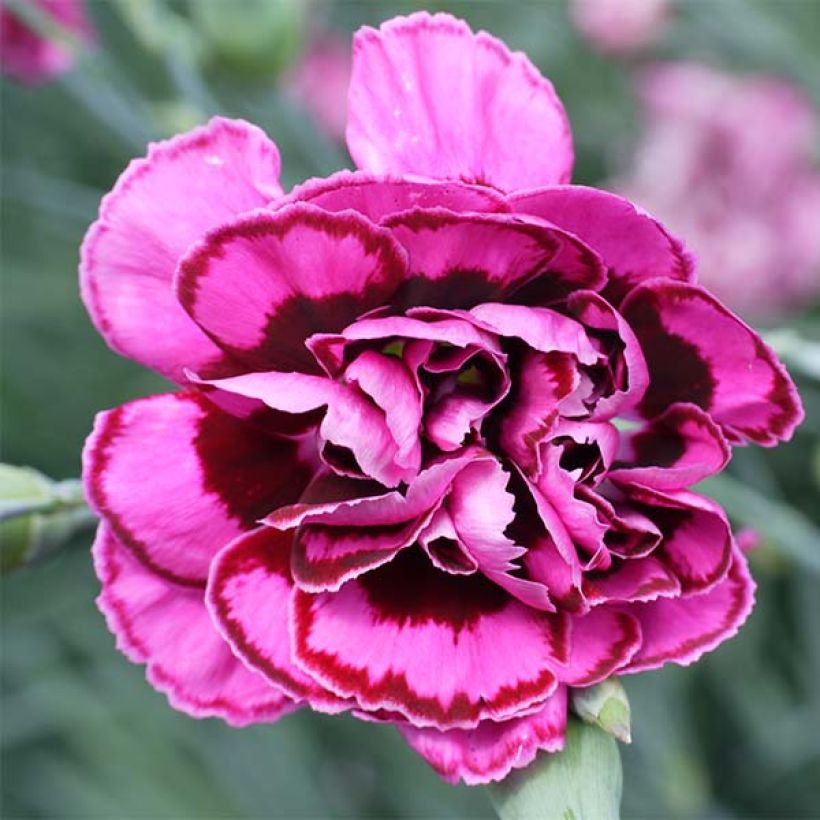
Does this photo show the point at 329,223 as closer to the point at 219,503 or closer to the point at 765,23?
the point at 219,503

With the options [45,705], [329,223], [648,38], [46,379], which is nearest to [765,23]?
[648,38]

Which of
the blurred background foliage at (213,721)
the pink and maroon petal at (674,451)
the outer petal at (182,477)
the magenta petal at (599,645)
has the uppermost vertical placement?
the pink and maroon petal at (674,451)

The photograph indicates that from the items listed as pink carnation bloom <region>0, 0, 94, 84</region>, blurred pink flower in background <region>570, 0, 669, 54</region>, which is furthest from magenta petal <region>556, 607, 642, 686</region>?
blurred pink flower in background <region>570, 0, 669, 54</region>

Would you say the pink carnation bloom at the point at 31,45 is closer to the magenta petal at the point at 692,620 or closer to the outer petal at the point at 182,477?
the outer petal at the point at 182,477

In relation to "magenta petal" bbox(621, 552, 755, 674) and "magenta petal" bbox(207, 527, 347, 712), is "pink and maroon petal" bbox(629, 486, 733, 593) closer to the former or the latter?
"magenta petal" bbox(621, 552, 755, 674)

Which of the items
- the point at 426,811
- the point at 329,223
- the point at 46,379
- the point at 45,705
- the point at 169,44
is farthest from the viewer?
the point at 46,379

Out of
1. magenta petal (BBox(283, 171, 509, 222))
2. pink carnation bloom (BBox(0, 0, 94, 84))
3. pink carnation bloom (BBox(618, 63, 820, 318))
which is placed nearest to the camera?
magenta petal (BBox(283, 171, 509, 222))

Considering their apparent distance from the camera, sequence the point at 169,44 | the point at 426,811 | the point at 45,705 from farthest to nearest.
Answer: the point at 45,705, the point at 426,811, the point at 169,44

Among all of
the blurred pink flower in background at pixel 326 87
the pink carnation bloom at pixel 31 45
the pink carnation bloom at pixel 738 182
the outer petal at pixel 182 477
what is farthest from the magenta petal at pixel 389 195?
the blurred pink flower in background at pixel 326 87
